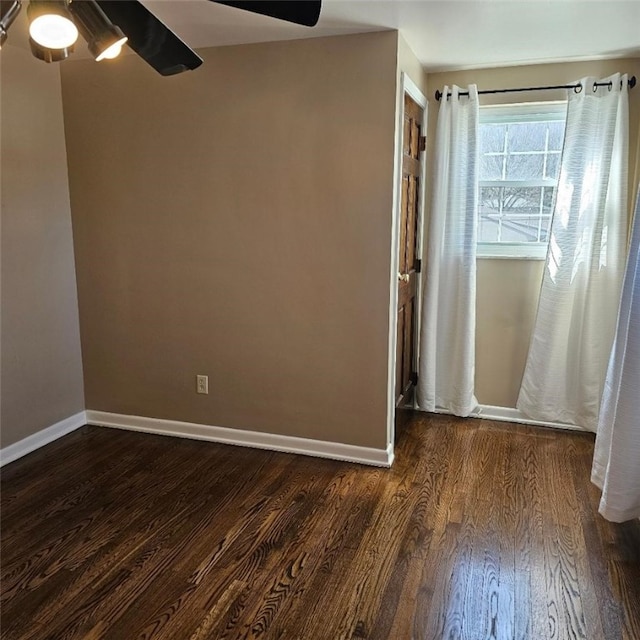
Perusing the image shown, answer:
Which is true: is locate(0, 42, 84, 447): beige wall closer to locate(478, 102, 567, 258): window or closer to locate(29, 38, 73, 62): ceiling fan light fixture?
locate(29, 38, 73, 62): ceiling fan light fixture

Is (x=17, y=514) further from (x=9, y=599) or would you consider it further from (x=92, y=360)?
(x=92, y=360)

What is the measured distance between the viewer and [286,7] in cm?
142

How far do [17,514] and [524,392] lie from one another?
119 inches

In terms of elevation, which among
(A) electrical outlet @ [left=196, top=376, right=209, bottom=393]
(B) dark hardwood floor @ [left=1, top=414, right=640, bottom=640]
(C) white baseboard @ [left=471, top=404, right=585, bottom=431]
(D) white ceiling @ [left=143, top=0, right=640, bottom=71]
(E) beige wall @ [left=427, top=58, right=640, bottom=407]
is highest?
(D) white ceiling @ [left=143, top=0, right=640, bottom=71]

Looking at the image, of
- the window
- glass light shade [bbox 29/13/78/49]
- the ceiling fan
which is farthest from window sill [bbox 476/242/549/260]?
glass light shade [bbox 29/13/78/49]

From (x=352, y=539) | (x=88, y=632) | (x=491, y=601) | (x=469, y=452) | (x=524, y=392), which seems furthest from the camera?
(x=524, y=392)

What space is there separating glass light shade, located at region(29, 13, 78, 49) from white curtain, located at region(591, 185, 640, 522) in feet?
6.92

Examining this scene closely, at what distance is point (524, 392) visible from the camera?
356 centimetres

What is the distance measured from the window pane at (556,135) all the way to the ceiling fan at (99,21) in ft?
7.98

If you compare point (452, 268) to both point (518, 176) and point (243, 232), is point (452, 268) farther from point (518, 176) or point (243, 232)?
point (243, 232)

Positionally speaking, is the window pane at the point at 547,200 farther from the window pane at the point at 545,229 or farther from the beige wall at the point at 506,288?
the beige wall at the point at 506,288

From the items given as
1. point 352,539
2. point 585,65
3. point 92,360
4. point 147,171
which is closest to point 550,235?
point 585,65

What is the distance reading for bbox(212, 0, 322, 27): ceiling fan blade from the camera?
1.39 meters

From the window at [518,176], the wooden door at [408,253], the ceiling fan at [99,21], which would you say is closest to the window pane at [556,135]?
the window at [518,176]
